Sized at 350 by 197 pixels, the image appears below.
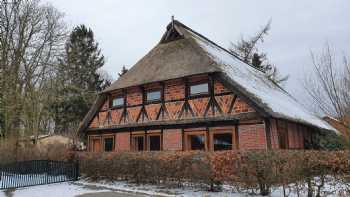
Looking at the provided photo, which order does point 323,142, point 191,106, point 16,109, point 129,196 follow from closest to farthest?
point 129,196 → point 191,106 → point 323,142 → point 16,109

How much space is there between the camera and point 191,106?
45.2ft

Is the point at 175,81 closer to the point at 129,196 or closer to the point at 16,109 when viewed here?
the point at 129,196

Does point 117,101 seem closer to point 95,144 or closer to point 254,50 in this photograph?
point 95,144

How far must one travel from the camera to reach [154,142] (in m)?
14.9

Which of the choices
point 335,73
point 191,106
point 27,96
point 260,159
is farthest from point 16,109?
point 335,73

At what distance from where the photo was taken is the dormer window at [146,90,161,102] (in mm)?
15291

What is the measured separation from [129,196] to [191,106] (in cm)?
580

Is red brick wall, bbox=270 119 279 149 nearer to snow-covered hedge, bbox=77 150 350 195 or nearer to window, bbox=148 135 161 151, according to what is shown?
snow-covered hedge, bbox=77 150 350 195

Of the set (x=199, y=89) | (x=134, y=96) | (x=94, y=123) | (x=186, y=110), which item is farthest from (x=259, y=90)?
(x=94, y=123)

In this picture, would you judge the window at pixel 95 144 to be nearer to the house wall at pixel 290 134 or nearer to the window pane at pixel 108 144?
the window pane at pixel 108 144

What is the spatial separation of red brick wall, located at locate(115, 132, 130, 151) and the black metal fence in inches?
114

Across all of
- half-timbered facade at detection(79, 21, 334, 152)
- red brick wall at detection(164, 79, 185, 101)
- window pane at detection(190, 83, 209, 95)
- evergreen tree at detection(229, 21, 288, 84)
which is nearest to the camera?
half-timbered facade at detection(79, 21, 334, 152)

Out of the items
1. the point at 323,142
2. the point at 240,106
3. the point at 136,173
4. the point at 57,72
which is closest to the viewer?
the point at 136,173

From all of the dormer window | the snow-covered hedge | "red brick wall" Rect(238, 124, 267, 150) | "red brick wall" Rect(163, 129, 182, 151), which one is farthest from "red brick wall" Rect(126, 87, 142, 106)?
"red brick wall" Rect(238, 124, 267, 150)
